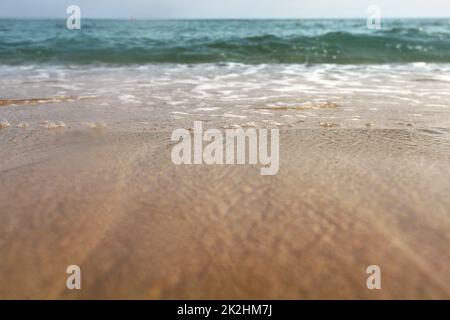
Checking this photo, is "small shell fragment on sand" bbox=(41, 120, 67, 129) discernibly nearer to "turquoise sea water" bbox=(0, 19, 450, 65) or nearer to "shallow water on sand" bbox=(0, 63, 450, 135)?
"shallow water on sand" bbox=(0, 63, 450, 135)

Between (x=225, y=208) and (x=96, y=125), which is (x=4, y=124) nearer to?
(x=96, y=125)

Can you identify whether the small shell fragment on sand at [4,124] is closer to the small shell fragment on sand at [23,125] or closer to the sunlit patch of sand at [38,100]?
the small shell fragment on sand at [23,125]

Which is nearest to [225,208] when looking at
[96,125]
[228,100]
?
[96,125]

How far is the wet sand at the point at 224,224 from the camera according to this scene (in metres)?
1.48

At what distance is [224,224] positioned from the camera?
73.7 inches

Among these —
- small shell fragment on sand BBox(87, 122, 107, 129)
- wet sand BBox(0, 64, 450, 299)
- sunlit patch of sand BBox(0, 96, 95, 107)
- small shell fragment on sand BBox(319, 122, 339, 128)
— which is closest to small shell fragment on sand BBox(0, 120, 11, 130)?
wet sand BBox(0, 64, 450, 299)

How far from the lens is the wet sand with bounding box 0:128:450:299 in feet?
4.86

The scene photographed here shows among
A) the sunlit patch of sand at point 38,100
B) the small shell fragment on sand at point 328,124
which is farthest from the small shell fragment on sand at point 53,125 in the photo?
the small shell fragment on sand at point 328,124

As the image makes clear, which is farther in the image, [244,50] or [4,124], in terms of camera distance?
[244,50]

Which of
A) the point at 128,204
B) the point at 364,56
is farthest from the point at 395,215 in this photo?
the point at 364,56

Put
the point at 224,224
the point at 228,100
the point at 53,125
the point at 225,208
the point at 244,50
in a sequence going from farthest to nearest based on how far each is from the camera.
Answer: the point at 244,50, the point at 228,100, the point at 53,125, the point at 225,208, the point at 224,224

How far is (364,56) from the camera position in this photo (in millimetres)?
11312
